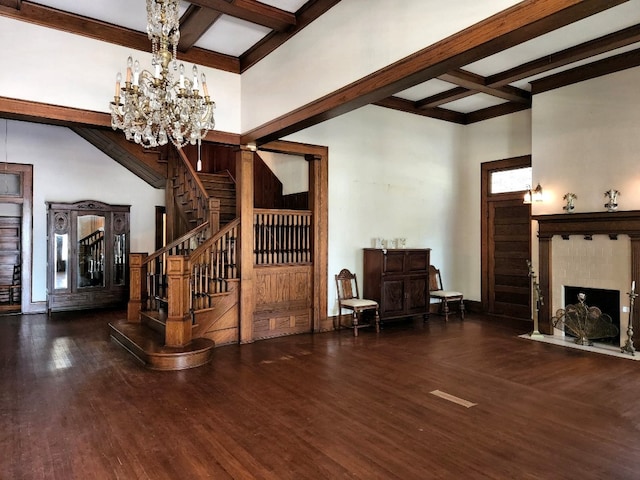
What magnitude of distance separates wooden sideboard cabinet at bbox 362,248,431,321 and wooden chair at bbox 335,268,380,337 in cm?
18

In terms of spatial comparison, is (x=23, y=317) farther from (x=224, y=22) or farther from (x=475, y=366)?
(x=475, y=366)

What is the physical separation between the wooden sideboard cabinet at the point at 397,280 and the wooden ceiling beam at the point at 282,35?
3312 millimetres

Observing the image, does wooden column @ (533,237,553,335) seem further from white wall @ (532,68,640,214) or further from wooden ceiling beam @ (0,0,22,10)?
wooden ceiling beam @ (0,0,22,10)

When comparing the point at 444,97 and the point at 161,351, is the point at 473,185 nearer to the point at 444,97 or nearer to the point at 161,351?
the point at 444,97

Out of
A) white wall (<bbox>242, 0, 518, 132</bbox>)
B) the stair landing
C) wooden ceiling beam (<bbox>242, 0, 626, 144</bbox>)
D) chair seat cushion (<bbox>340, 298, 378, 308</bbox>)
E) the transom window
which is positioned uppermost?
white wall (<bbox>242, 0, 518, 132</bbox>)

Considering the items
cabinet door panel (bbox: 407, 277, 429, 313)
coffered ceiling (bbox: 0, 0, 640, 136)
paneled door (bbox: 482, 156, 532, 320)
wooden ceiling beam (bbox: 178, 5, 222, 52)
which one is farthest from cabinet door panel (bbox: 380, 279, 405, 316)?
wooden ceiling beam (bbox: 178, 5, 222, 52)

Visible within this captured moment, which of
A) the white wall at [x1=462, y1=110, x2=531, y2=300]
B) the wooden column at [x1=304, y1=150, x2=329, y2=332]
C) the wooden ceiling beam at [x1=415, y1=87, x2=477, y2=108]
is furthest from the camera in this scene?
the white wall at [x1=462, y1=110, x2=531, y2=300]

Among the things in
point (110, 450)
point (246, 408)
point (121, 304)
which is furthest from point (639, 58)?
point (121, 304)

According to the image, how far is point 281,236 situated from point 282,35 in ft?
8.83

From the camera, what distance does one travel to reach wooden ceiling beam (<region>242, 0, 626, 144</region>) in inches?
94.2

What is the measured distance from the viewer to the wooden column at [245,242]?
19.1 ft

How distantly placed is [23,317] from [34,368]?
3859 mm

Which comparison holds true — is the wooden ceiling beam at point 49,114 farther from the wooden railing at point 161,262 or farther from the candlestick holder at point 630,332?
the candlestick holder at point 630,332

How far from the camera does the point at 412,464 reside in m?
2.69
